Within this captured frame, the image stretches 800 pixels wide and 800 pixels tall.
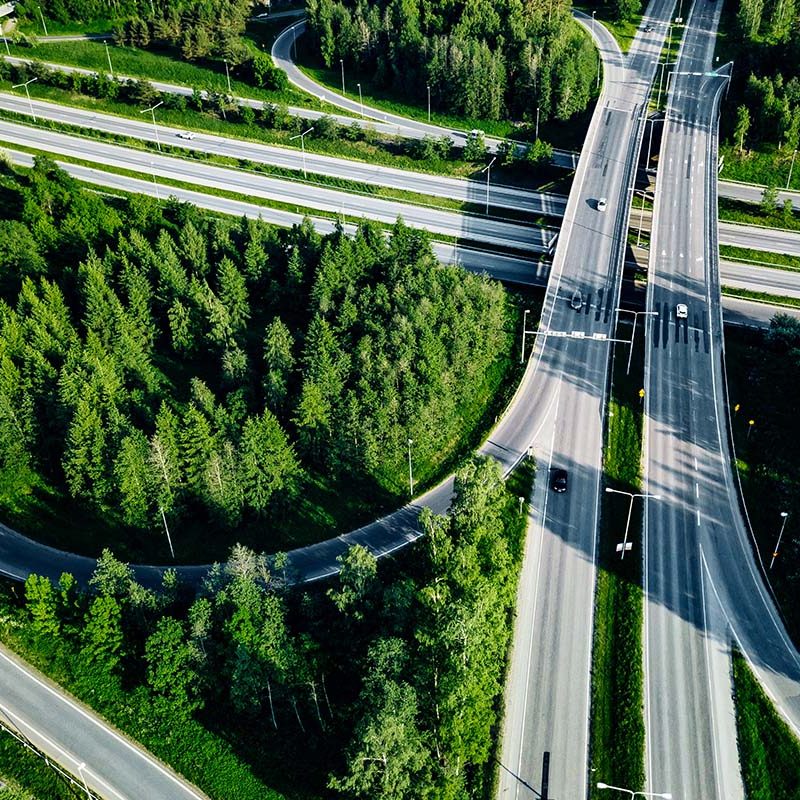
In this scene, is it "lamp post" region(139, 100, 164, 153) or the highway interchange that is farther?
"lamp post" region(139, 100, 164, 153)

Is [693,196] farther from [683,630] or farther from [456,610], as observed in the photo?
[456,610]

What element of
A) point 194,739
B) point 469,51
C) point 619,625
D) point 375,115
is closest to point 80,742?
point 194,739

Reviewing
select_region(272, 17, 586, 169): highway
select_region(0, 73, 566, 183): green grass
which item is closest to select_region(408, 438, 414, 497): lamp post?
select_region(0, 73, 566, 183): green grass

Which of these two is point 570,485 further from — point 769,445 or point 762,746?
point 762,746

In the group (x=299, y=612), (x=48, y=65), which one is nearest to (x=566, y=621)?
(x=299, y=612)

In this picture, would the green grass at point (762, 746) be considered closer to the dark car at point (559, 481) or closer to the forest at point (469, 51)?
the dark car at point (559, 481)

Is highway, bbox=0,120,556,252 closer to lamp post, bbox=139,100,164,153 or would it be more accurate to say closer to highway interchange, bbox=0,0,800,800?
highway interchange, bbox=0,0,800,800

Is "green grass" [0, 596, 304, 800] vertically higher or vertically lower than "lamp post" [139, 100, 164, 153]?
lower
